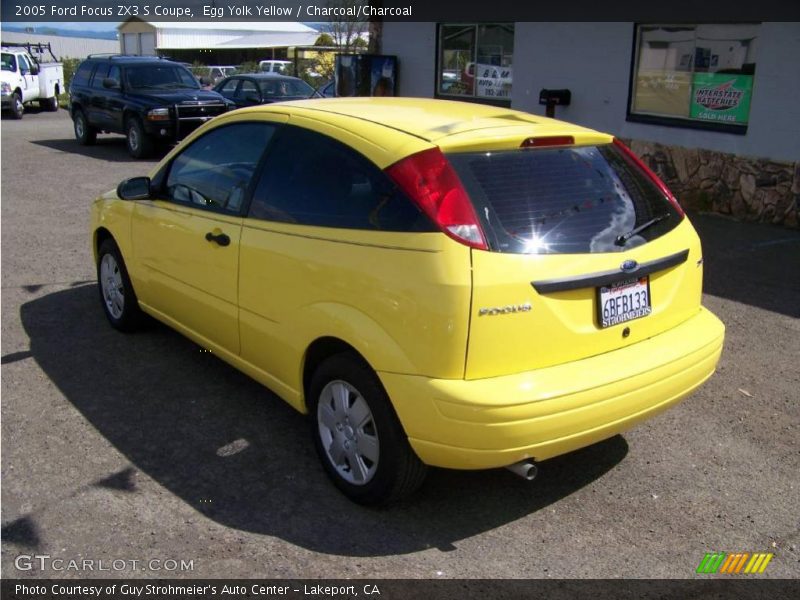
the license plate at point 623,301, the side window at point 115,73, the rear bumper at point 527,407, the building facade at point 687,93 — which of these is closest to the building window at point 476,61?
the building facade at point 687,93

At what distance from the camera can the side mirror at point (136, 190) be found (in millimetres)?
5133

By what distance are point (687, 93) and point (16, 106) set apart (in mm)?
20342

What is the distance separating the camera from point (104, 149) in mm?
17844

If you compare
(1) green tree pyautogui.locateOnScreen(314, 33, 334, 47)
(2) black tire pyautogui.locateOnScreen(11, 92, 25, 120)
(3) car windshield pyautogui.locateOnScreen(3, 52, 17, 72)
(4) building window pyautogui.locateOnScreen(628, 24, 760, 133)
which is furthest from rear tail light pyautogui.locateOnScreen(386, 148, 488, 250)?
(1) green tree pyautogui.locateOnScreen(314, 33, 334, 47)

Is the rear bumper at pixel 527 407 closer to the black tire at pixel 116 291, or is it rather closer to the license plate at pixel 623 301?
the license plate at pixel 623 301

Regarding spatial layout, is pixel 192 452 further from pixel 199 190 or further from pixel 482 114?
pixel 482 114

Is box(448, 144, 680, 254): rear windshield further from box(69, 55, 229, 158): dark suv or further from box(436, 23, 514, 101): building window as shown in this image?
box(69, 55, 229, 158): dark suv

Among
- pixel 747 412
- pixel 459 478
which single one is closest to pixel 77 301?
pixel 459 478

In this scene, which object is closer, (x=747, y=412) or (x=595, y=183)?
(x=595, y=183)

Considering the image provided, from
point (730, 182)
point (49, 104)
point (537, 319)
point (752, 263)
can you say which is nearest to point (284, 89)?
point (730, 182)

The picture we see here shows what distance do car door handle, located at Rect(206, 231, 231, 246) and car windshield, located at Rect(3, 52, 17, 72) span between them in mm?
23091

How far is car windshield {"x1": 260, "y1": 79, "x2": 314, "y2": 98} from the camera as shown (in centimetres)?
1780

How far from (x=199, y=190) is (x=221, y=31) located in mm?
63152

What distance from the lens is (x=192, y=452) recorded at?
4.25m
